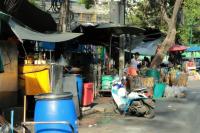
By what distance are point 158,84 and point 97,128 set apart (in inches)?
337

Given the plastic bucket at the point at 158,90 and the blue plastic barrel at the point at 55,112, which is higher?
the blue plastic barrel at the point at 55,112

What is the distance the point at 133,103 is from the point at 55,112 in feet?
22.7

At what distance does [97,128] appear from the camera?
12375 mm

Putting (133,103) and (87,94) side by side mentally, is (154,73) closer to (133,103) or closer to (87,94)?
(87,94)

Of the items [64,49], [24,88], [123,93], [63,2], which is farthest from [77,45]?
[24,88]

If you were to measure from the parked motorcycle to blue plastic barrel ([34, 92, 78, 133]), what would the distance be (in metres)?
6.60

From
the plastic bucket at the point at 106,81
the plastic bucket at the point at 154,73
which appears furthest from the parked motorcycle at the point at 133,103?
the plastic bucket at the point at 154,73

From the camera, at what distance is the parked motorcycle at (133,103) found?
14430 mm

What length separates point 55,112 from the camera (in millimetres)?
7934

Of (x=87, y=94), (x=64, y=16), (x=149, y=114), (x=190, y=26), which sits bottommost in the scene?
(x=149, y=114)

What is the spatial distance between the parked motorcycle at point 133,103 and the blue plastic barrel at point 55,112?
6603 millimetres

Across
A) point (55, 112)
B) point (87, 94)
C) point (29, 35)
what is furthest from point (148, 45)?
point (55, 112)

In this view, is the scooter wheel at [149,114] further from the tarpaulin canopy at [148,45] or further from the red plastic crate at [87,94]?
the tarpaulin canopy at [148,45]

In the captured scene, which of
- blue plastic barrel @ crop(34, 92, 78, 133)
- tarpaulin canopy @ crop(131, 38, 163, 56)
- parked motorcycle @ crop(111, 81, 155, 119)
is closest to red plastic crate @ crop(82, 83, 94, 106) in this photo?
parked motorcycle @ crop(111, 81, 155, 119)
